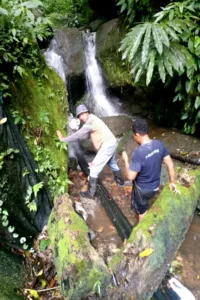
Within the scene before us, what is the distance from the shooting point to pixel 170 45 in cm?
477

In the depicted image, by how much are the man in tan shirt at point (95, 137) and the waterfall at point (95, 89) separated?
3.44 metres

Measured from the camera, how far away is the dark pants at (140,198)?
156 inches

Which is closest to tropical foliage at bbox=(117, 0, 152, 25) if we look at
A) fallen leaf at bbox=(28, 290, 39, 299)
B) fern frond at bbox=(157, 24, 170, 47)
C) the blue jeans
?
fern frond at bbox=(157, 24, 170, 47)

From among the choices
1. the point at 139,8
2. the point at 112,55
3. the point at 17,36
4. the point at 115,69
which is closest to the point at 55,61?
the point at 112,55

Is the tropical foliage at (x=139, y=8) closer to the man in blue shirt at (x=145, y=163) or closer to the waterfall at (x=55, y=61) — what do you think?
the waterfall at (x=55, y=61)

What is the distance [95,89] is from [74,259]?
252 inches

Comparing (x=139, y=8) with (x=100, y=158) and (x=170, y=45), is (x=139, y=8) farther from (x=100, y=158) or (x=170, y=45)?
(x=100, y=158)

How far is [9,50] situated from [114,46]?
4343 mm

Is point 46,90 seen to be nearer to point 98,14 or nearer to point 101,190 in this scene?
point 101,190

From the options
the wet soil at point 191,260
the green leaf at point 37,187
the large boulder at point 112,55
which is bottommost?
the wet soil at point 191,260

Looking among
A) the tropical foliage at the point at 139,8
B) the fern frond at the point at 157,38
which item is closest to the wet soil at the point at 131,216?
the fern frond at the point at 157,38

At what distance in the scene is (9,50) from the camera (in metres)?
4.24

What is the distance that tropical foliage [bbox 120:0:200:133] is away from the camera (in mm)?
4395

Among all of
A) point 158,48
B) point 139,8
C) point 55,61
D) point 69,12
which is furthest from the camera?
point 69,12
